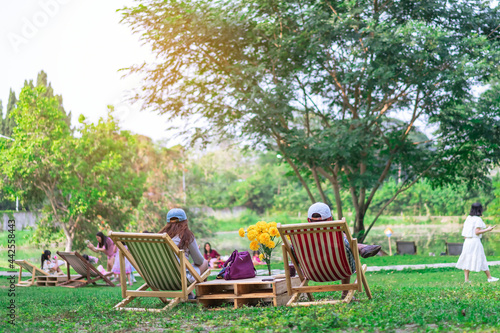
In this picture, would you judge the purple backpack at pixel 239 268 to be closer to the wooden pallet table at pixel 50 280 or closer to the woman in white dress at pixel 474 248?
the woman in white dress at pixel 474 248

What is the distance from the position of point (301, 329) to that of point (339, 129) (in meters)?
11.8

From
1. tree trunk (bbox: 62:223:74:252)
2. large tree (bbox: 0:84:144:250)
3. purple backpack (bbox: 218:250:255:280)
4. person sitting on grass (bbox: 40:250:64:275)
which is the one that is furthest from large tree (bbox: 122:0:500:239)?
purple backpack (bbox: 218:250:255:280)

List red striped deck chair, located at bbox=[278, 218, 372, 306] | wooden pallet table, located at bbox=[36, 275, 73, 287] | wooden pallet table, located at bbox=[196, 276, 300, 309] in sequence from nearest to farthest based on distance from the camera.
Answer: red striped deck chair, located at bbox=[278, 218, 372, 306] < wooden pallet table, located at bbox=[196, 276, 300, 309] < wooden pallet table, located at bbox=[36, 275, 73, 287]

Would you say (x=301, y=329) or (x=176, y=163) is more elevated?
(x=176, y=163)

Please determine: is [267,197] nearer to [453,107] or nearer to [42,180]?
[42,180]

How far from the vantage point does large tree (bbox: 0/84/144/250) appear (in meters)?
20.6

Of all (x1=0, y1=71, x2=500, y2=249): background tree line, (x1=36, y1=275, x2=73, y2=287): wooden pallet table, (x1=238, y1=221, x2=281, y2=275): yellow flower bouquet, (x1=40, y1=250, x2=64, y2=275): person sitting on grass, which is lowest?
(x1=36, y1=275, x2=73, y2=287): wooden pallet table

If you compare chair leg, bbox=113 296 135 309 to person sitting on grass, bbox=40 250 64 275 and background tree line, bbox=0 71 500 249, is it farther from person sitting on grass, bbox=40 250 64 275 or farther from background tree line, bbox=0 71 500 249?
background tree line, bbox=0 71 500 249

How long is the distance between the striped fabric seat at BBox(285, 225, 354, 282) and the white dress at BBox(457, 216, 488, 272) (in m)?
3.94

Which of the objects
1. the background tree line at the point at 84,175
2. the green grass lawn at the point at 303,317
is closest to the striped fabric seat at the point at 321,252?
the green grass lawn at the point at 303,317

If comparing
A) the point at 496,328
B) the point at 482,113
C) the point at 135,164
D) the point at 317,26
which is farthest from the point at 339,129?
the point at 135,164

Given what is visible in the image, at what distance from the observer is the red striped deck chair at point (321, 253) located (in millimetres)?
5008

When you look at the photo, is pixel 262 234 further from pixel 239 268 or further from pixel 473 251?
pixel 473 251

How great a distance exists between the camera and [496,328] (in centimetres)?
A: 343
